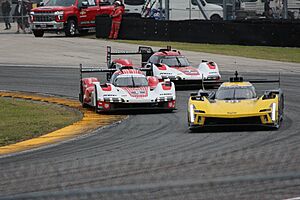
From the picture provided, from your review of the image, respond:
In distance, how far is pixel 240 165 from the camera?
12.8 m

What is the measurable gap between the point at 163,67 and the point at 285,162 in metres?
12.9

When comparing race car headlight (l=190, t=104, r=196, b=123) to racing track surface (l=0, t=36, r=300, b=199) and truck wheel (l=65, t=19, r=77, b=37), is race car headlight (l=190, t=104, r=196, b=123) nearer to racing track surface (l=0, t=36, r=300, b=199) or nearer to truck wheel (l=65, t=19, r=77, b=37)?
racing track surface (l=0, t=36, r=300, b=199)

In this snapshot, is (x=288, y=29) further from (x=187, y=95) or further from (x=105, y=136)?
(x=105, y=136)

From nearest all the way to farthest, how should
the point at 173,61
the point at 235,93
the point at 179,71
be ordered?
the point at 235,93 < the point at 179,71 < the point at 173,61

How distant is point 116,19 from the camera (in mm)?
41188

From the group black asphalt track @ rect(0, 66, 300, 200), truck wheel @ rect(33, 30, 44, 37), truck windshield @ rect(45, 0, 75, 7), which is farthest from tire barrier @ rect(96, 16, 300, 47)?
black asphalt track @ rect(0, 66, 300, 200)

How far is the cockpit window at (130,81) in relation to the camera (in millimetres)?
20955

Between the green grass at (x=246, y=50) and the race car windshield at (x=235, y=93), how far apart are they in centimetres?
1685

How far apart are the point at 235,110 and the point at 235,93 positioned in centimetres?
89

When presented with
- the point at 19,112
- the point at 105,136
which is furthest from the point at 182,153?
the point at 19,112

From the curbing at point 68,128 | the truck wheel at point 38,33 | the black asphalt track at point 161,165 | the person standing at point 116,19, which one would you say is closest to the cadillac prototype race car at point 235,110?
the black asphalt track at point 161,165

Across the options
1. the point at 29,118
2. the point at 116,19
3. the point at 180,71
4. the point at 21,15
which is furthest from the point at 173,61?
the point at 21,15

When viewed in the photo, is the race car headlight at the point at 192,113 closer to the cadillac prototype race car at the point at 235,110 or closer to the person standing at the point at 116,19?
the cadillac prototype race car at the point at 235,110

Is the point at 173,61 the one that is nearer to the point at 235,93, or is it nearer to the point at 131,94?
the point at 131,94
